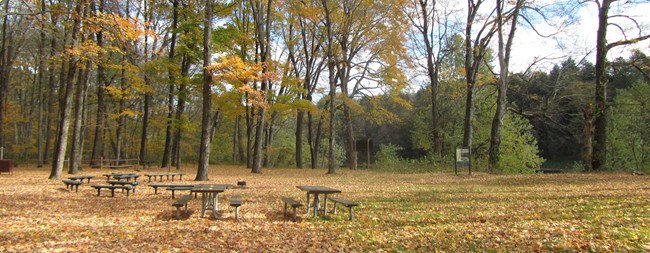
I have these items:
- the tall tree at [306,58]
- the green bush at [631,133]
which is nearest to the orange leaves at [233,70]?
the tall tree at [306,58]

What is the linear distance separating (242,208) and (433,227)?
13.7 ft

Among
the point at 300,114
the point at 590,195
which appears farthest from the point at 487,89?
→ the point at 590,195

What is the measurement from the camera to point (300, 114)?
2802 cm

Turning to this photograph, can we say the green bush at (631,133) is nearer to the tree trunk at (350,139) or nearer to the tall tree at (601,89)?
the tall tree at (601,89)

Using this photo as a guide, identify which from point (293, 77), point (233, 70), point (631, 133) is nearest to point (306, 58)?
point (293, 77)

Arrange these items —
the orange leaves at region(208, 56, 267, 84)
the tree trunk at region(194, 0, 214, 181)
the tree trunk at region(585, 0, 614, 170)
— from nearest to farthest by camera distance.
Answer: the tree trunk at region(194, 0, 214, 181)
the orange leaves at region(208, 56, 267, 84)
the tree trunk at region(585, 0, 614, 170)

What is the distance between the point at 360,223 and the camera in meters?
7.14

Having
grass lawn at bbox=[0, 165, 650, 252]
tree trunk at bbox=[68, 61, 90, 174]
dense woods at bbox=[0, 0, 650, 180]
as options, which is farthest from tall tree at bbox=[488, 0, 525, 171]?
tree trunk at bbox=[68, 61, 90, 174]

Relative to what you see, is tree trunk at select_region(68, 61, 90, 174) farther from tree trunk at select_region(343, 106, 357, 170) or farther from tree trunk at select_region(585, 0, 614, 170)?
tree trunk at select_region(585, 0, 614, 170)

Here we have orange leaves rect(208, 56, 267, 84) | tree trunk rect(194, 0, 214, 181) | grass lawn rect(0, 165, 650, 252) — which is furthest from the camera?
orange leaves rect(208, 56, 267, 84)

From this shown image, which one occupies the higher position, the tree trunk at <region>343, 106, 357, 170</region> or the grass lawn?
the tree trunk at <region>343, 106, 357, 170</region>

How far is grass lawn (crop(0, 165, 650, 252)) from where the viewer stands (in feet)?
17.6

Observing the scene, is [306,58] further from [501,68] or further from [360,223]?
[360,223]

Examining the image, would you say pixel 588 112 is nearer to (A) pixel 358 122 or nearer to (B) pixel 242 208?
(B) pixel 242 208
